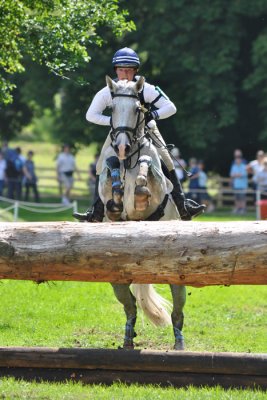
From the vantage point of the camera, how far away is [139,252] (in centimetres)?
840

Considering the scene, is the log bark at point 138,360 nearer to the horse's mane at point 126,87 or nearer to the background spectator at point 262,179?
the horse's mane at point 126,87

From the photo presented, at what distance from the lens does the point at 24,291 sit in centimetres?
1536

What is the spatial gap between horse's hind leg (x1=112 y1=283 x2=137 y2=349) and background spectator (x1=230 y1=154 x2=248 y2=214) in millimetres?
20523

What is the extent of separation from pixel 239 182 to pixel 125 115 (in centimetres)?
2151

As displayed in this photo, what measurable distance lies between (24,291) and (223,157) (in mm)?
23147

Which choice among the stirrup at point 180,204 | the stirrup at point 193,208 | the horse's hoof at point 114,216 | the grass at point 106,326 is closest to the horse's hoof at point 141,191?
the horse's hoof at point 114,216

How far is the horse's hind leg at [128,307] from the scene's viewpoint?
1075 centimetres

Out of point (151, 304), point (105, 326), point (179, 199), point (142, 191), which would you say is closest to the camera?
point (142, 191)

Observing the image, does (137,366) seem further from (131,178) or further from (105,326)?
(105,326)

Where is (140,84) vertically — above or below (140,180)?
above

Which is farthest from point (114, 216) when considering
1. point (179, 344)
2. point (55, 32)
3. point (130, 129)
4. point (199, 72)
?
point (199, 72)

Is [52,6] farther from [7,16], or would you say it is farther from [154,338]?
[154,338]

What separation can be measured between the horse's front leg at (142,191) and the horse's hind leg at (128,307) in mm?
965

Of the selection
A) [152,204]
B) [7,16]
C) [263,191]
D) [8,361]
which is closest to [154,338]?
[152,204]
